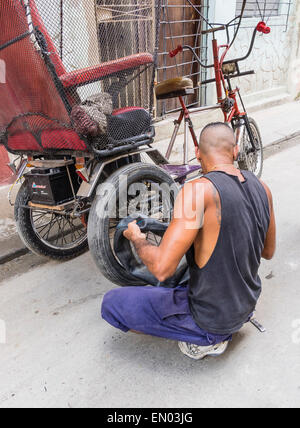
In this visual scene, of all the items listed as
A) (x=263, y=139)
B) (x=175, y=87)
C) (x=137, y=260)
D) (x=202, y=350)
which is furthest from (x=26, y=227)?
(x=263, y=139)

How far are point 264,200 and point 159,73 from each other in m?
5.40

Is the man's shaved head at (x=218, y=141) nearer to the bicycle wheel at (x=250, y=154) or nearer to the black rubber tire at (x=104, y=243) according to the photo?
the black rubber tire at (x=104, y=243)

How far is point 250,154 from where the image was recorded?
4402mm

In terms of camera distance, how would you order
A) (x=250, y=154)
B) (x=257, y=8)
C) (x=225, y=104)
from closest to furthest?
(x=225, y=104) → (x=250, y=154) → (x=257, y=8)

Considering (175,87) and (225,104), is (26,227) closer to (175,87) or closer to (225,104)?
A: (175,87)

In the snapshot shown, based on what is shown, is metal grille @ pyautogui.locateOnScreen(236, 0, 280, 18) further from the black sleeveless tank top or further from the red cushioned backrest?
the black sleeveless tank top

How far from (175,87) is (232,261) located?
8.06 feet

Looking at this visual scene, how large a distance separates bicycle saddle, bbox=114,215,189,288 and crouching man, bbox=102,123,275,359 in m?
0.15

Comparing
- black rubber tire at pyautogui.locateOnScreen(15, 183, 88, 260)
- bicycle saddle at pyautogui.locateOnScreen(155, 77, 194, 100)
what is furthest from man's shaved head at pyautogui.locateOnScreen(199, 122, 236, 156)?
bicycle saddle at pyautogui.locateOnScreen(155, 77, 194, 100)

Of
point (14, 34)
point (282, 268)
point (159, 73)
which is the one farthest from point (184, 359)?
point (159, 73)

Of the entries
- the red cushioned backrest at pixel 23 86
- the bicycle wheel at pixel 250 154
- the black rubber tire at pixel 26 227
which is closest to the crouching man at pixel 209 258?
the red cushioned backrest at pixel 23 86

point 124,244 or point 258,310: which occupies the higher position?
point 124,244
